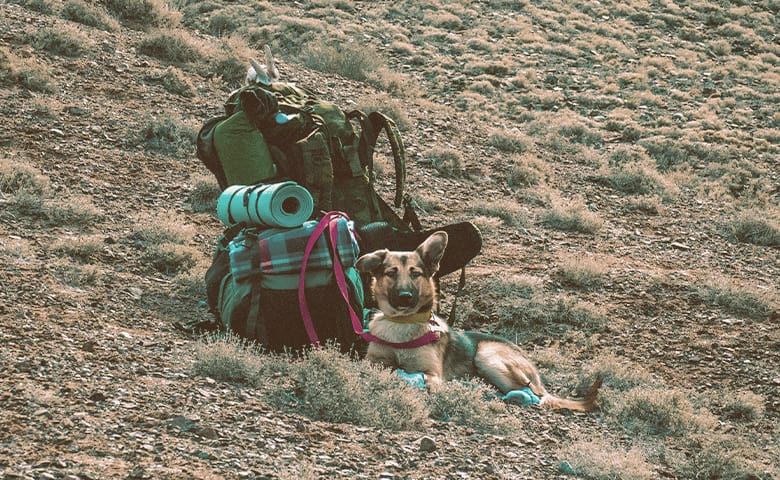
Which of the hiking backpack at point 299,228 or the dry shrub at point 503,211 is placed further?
the dry shrub at point 503,211

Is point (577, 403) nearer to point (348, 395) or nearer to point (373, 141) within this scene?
point (348, 395)

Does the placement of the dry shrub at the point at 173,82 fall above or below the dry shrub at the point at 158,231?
above

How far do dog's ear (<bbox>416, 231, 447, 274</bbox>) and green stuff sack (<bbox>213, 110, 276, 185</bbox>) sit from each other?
4.62ft

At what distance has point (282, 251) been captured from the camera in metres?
5.88

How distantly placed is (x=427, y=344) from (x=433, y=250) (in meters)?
0.71

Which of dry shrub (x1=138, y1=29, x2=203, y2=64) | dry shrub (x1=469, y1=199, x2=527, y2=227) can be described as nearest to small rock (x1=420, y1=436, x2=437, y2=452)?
dry shrub (x1=469, y1=199, x2=527, y2=227)

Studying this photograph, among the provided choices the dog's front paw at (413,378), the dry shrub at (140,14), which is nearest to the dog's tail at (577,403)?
the dog's front paw at (413,378)

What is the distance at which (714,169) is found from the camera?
49.7 feet

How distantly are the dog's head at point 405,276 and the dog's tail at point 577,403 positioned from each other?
1106 millimetres

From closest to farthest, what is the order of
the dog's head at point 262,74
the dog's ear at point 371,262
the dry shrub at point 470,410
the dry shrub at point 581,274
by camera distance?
the dry shrub at point 470,410, the dog's ear at point 371,262, the dog's head at point 262,74, the dry shrub at point 581,274

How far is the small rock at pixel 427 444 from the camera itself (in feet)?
14.4

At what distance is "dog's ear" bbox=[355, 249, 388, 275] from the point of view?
239 inches

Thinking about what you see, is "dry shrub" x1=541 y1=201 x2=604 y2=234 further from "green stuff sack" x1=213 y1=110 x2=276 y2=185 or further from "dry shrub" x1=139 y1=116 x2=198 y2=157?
"green stuff sack" x1=213 y1=110 x2=276 y2=185

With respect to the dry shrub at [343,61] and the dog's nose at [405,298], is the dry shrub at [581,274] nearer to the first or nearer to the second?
the dog's nose at [405,298]
